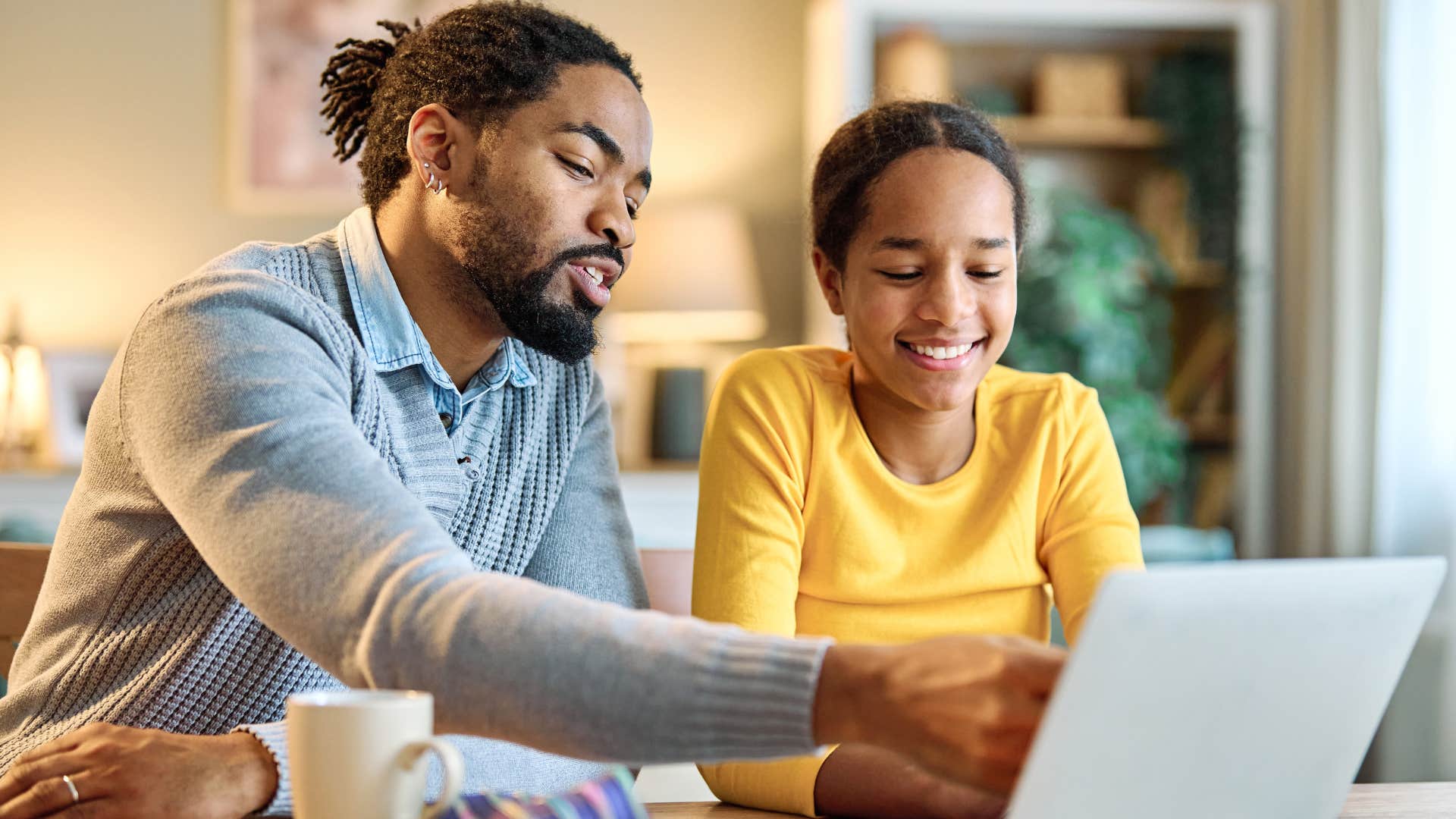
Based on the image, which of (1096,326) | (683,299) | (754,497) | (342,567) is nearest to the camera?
(342,567)

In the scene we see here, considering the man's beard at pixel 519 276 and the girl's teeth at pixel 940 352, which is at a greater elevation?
the man's beard at pixel 519 276

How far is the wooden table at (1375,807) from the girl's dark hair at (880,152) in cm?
55

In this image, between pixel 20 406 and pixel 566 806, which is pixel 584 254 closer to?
pixel 566 806

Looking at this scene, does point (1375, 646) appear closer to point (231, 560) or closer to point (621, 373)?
point (231, 560)

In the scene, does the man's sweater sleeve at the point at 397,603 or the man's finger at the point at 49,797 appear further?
the man's finger at the point at 49,797

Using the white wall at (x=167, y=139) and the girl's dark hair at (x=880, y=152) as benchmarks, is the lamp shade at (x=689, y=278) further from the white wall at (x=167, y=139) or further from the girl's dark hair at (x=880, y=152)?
the girl's dark hair at (x=880, y=152)

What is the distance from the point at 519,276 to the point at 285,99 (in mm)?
2882

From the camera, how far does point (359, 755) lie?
2.00 feet

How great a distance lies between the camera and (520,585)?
0.67 metres

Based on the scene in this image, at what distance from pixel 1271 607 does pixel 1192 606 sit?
0.18 ft

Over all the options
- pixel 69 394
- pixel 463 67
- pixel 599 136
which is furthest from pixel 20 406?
pixel 599 136

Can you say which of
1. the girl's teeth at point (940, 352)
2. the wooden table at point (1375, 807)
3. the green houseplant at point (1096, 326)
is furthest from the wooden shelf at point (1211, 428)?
the wooden table at point (1375, 807)

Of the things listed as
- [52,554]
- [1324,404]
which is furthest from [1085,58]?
[52,554]

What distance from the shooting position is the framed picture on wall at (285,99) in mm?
3689
